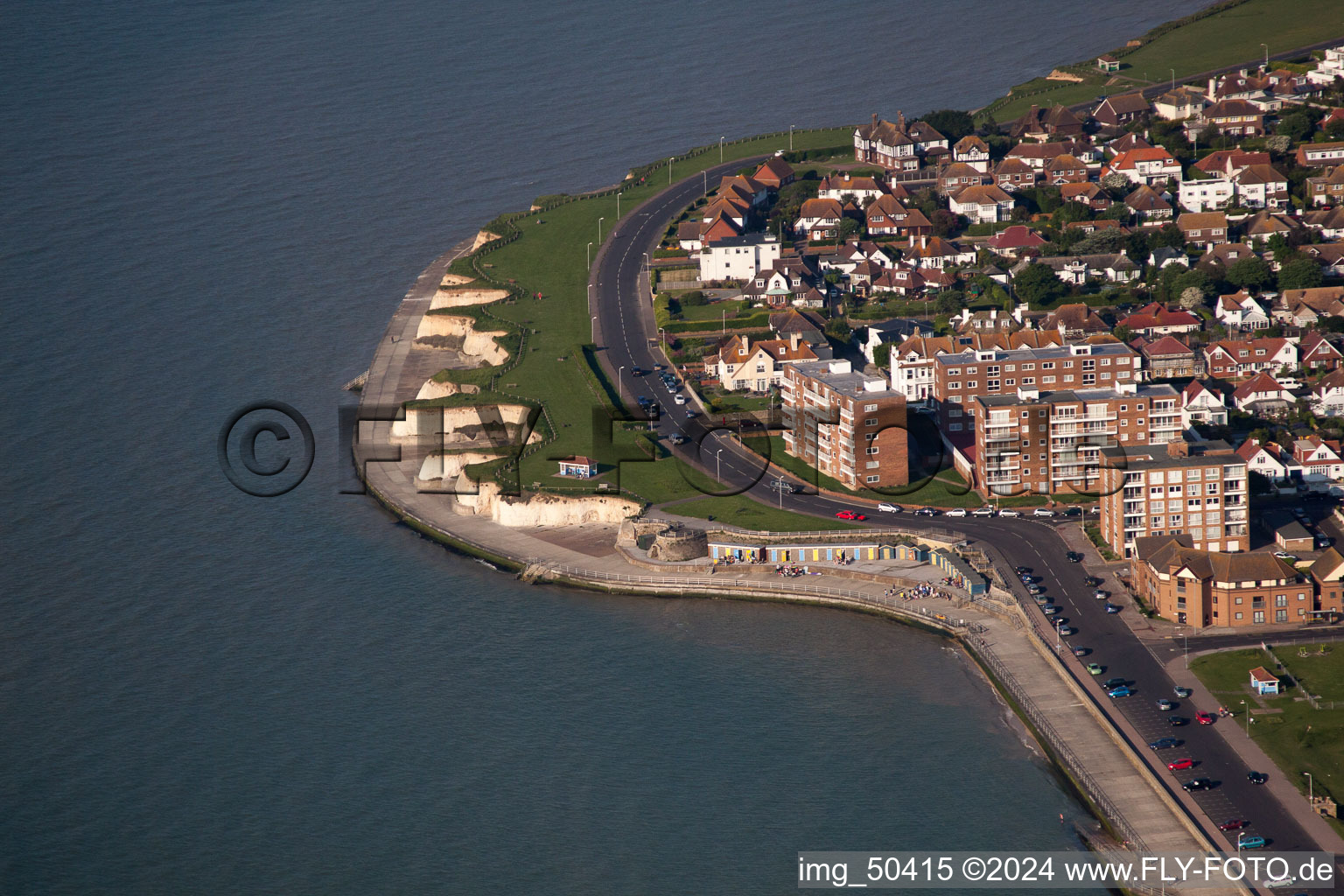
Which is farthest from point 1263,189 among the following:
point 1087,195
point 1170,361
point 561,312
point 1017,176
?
point 561,312

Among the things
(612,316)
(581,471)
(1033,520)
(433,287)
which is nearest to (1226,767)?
(1033,520)

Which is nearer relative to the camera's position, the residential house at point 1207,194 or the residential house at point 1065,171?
the residential house at point 1207,194

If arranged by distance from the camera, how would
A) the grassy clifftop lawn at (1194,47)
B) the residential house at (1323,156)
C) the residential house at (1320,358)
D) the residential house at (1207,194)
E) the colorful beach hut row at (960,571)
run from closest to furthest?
the colorful beach hut row at (960,571)
the residential house at (1320,358)
the residential house at (1207,194)
the residential house at (1323,156)
the grassy clifftop lawn at (1194,47)

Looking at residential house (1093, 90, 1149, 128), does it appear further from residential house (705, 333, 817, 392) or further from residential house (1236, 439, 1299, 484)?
residential house (1236, 439, 1299, 484)

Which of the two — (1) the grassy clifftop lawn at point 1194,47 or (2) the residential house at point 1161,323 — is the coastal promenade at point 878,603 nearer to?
(2) the residential house at point 1161,323

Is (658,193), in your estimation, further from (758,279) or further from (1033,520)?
(1033,520)

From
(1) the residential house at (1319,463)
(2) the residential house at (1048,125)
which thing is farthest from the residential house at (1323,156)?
(1) the residential house at (1319,463)

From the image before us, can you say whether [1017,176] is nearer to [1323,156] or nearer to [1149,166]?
[1149,166]
